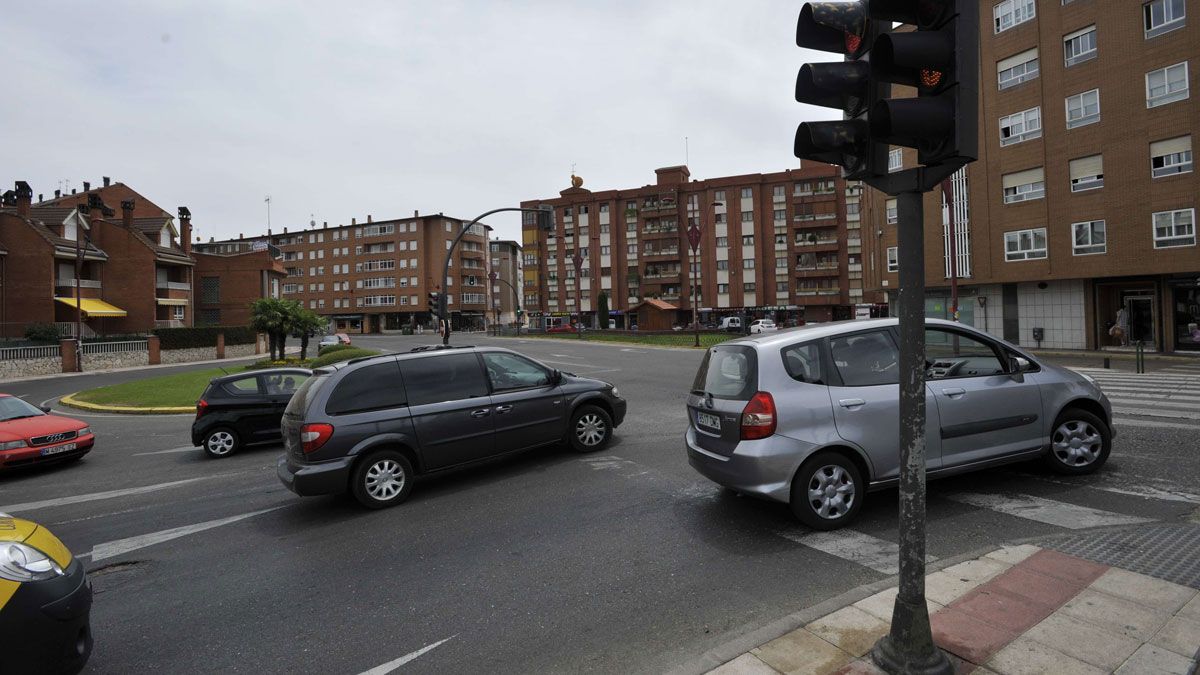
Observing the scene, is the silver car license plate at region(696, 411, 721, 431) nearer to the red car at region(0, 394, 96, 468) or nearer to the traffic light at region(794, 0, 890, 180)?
the traffic light at region(794, 0, 890, 180)

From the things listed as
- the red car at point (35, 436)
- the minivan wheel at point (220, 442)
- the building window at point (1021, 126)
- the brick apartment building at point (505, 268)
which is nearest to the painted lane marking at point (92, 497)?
the minivan wheel at point (220, 442)

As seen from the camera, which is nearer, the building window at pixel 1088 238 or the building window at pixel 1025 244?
the building window at pixel 1088 238

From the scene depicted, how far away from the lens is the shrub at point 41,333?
107ft

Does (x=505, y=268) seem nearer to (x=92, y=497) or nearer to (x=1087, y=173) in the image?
(x=1087, y=173)

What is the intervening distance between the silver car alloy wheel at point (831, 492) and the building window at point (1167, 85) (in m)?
29.0

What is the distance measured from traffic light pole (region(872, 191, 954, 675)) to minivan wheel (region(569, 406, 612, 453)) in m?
5.37

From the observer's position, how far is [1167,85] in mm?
22938

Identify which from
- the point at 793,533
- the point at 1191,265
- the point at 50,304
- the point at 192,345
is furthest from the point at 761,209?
the point at 793,533

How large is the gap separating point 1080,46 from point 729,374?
31.4 m

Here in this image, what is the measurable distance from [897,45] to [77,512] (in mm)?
9298

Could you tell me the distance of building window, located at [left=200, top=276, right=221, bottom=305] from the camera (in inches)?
2208

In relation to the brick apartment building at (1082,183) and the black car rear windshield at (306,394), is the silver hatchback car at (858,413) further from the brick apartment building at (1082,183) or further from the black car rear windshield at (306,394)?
the brick apartment building at (1082,183)

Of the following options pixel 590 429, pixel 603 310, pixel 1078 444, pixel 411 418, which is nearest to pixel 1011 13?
pixel 1078 444

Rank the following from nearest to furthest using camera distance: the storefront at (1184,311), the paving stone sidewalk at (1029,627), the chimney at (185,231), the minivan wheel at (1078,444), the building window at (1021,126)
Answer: the paving stone sidewalk at (1029,627) < the minivan wheel at (1078,444) < the storefront at (1184,311) < the building window at (1021,126) < the chimney at (185,231)
